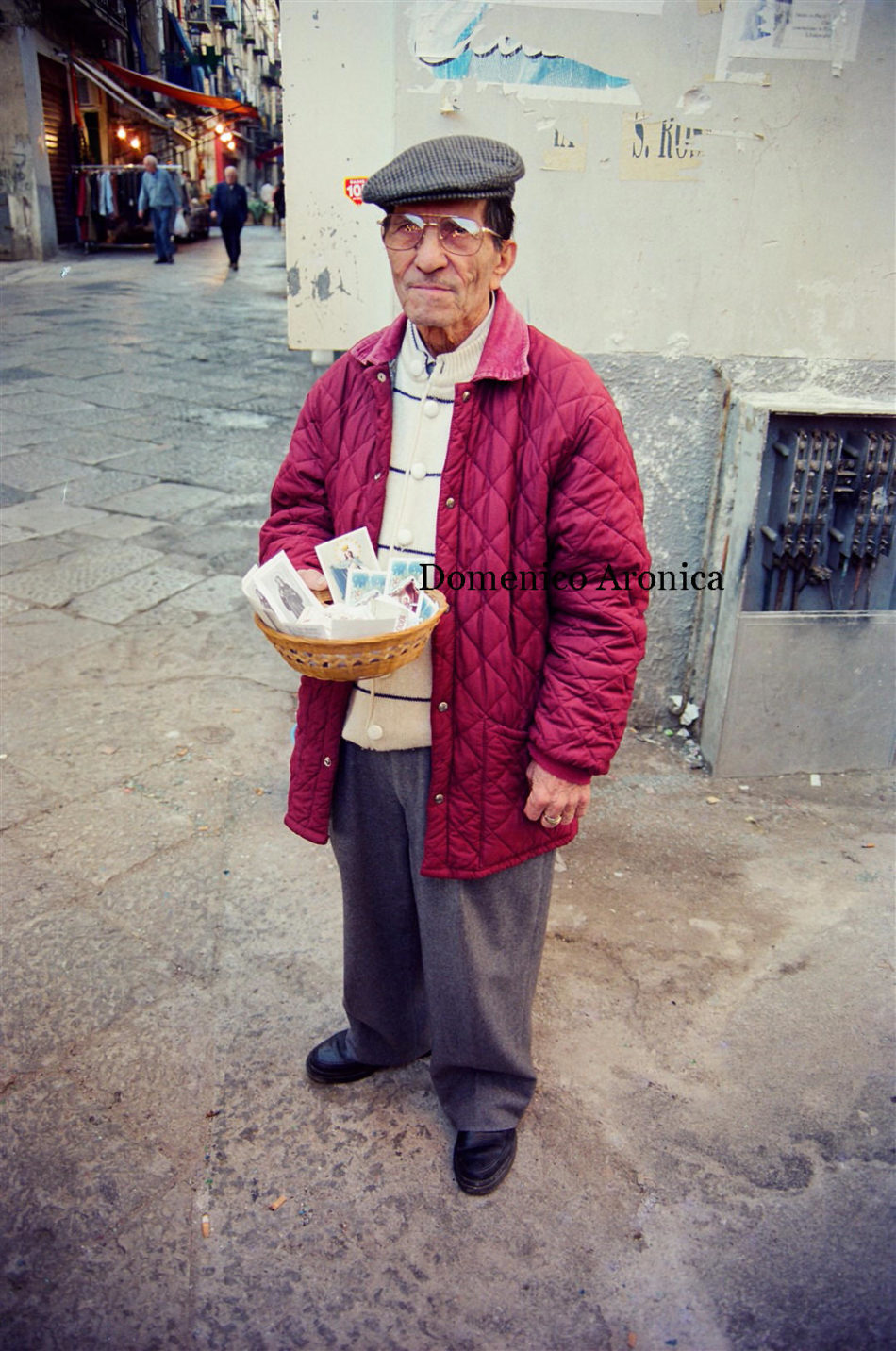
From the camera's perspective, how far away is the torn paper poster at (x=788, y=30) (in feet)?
8.75

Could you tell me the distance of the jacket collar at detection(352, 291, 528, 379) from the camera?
1531 mm

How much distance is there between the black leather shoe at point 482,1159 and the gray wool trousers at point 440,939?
0.02 m

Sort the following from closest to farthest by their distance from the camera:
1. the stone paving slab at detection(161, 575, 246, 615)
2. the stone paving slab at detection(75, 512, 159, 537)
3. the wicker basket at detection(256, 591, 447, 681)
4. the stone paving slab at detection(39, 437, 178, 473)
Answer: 1. the wicker basket at detection(256, 591, 447, 681)
2. the stone paving slab at detection(161, 575, 246, 615)
3. the stone paving slab at detection(75, 512, 159, 537)
4. the stone paving slab at detection(39, 437, 178, 473)

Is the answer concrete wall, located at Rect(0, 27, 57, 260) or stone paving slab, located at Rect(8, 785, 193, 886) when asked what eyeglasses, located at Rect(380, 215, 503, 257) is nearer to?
stone paving slab, located at Rect(8, 785, 193, 886)

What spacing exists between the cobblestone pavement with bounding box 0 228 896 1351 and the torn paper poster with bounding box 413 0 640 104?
2100 millimetres

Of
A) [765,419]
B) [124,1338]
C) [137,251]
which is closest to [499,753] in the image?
[124,1338]

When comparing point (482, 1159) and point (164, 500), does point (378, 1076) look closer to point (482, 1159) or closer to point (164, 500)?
point (482, 1159)

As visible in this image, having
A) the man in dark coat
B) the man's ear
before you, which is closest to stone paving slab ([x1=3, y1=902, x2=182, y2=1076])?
the man's ear

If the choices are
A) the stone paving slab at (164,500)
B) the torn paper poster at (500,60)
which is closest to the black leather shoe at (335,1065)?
the torn paper poster at (500,60)

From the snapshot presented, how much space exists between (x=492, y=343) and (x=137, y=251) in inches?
828

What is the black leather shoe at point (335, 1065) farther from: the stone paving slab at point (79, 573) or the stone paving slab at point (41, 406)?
the stone paving slab at point (41, 406)

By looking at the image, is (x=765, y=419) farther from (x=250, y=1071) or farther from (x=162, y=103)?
(x=162, y=103)

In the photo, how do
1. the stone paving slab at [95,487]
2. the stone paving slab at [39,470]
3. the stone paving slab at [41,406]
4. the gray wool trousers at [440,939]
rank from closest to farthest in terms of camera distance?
the gray wool trousers at [440,939] < the stone paving slab at [95,487] < the stone paving slab at [39,470] < the stone paving slab at [41,406]

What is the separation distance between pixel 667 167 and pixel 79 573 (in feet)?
10.8
